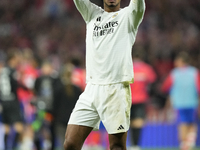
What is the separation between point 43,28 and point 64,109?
1105 centimetres

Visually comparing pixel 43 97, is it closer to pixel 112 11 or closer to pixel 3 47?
pixel 112 11

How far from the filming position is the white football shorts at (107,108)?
189 inches

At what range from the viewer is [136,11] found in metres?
4.84

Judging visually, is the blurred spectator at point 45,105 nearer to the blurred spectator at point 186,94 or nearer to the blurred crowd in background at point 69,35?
the blurred crowd in background at point 69,35

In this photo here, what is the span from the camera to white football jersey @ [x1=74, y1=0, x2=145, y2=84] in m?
4.86

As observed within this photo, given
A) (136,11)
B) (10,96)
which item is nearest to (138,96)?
(10,96)

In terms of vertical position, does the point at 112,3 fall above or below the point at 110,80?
above

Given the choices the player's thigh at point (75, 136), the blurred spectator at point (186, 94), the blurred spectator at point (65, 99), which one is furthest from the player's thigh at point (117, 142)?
the blurred spectator at point (186, 94)

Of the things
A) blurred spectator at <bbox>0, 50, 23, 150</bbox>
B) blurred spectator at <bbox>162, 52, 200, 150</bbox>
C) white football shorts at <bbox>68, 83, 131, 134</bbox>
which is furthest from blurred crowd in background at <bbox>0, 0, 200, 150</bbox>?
white football shorts at <bbox>68, 83, 131, 134</bbox>

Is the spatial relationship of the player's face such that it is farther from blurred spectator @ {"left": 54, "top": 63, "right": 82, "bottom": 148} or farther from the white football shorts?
blurred spectator @ {"left": 54, "top": 63, "right": 82, "bottom": 148}

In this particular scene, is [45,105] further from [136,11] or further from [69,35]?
[69,35]

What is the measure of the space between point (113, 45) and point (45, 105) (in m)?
4.82

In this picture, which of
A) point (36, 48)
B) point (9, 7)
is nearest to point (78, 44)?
point (36, 48)

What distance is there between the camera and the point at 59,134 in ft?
30.3
